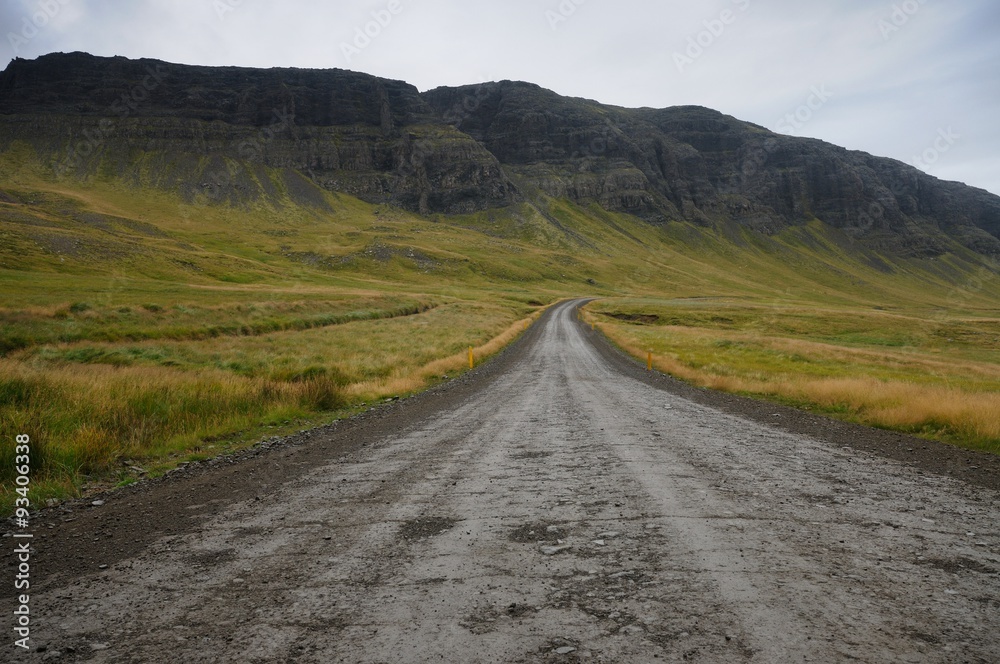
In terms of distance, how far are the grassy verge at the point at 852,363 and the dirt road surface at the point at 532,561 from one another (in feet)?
11.8

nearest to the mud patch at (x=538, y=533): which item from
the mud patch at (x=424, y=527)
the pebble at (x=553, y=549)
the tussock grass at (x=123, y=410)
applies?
the pebble at (x=553, y=549)

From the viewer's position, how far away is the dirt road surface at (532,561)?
10.3 feet

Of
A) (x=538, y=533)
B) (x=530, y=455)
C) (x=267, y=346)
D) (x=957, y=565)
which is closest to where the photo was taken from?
(x=957, y=565)

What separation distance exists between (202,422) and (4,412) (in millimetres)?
3092

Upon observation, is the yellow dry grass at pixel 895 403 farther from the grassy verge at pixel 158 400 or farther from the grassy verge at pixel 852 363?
the grassy verge at pixel 158 400

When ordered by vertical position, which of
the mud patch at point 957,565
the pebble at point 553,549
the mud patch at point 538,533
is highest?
the mud patch at point 957,565

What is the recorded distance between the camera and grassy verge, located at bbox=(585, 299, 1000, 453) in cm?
1137

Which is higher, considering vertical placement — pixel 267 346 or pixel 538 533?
pixel 538 533

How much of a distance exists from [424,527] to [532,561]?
4.59 feet

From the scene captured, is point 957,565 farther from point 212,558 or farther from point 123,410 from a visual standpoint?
→ point 123,410

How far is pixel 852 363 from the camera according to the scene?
A: 97.6 ft

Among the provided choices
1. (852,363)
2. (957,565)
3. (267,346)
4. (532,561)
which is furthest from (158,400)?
(852,363)

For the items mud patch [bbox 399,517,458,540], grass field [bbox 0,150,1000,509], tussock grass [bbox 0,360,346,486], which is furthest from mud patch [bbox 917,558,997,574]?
tussock grass [bbox 0,360,346,486]

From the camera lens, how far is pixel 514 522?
5188mm
